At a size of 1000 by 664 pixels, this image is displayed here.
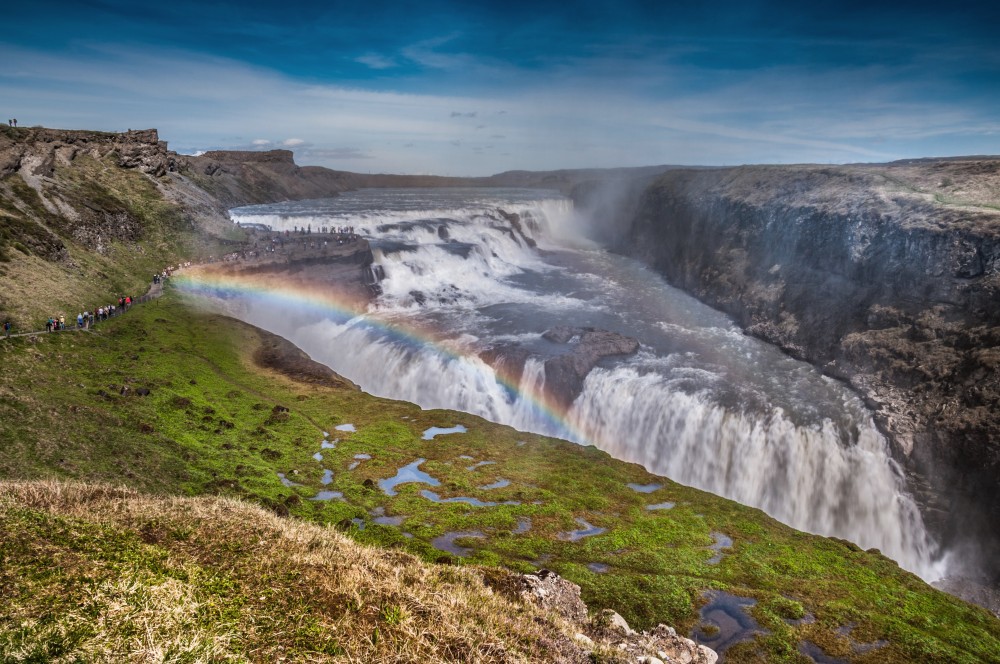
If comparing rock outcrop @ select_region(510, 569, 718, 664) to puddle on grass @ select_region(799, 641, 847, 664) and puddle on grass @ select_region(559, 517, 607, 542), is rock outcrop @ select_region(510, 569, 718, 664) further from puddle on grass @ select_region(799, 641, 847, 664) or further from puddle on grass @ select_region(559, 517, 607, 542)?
puddle on grass @ select_region(559, 517, 607, 542)

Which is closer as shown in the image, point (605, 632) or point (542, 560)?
point (605, 632)

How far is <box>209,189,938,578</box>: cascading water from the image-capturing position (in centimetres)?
3120

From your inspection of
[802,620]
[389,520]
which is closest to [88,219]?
[389,520]

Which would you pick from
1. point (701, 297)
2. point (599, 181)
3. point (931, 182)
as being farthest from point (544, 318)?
point (599, 181)

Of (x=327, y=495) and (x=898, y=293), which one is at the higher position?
(x=898, y=293)

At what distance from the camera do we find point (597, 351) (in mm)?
42875

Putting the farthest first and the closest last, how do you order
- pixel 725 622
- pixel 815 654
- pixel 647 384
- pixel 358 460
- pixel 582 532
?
pixel 647 384
pixel 358 460
pixel 582 532
pixel 725 622
pixel 815 654

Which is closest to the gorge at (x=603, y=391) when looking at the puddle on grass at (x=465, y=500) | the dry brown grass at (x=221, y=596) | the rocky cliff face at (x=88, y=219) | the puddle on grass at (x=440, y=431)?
the puddle on grass at (x=465, y=500)

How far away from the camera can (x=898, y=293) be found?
41.0 meters

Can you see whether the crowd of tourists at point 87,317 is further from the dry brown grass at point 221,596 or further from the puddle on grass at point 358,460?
the dry brown grass at point 221,596

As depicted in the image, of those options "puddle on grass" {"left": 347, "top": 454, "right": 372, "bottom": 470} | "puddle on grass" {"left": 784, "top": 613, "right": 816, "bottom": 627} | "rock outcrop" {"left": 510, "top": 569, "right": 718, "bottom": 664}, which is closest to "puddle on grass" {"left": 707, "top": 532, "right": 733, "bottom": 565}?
"puddle on grass" {"left": 784, "top": 613, "right": 816, "bottom": 627}

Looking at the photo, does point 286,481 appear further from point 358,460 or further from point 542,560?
point 542,560

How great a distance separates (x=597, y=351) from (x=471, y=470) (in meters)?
17.1

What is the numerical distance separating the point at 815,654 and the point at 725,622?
244 centimetres
